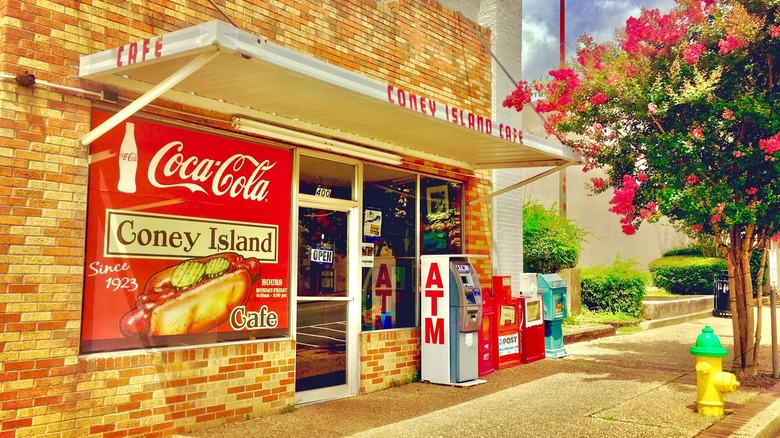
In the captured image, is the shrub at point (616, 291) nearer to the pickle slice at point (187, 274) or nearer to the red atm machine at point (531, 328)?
the red atm machine at point (531, 328)

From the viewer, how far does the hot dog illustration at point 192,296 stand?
5809 mm

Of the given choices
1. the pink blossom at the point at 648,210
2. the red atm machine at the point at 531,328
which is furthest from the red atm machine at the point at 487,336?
the pink blossom at the point at 648,210

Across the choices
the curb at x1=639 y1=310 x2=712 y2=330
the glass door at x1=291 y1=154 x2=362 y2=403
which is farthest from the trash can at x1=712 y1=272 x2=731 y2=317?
the glass door at x1=291 y1=154 x2=362 y2=403

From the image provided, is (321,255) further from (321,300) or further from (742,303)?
(742,303)

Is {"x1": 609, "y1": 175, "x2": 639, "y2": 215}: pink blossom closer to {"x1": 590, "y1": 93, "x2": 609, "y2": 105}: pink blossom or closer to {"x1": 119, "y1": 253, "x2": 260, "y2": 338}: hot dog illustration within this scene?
{"x1": 590, "y1": 93, "x2": 609, "y2": 105}: pink blossom

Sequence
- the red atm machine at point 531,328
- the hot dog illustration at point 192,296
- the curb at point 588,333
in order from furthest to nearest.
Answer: the curb at point 588,333 < the red atm machine at point 531,328 < the hot dog illustration at point 192,296

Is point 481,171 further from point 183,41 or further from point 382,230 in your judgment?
point 183,41

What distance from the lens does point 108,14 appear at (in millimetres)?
5633

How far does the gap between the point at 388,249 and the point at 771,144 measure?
180 inches

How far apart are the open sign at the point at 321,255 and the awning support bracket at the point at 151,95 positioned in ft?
8.87

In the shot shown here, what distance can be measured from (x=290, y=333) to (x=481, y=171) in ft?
13.8

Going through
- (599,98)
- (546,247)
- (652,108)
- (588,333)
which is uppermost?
(599,98)

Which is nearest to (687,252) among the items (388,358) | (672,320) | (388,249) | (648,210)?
(672,320)

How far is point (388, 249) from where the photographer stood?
28.0 feet
